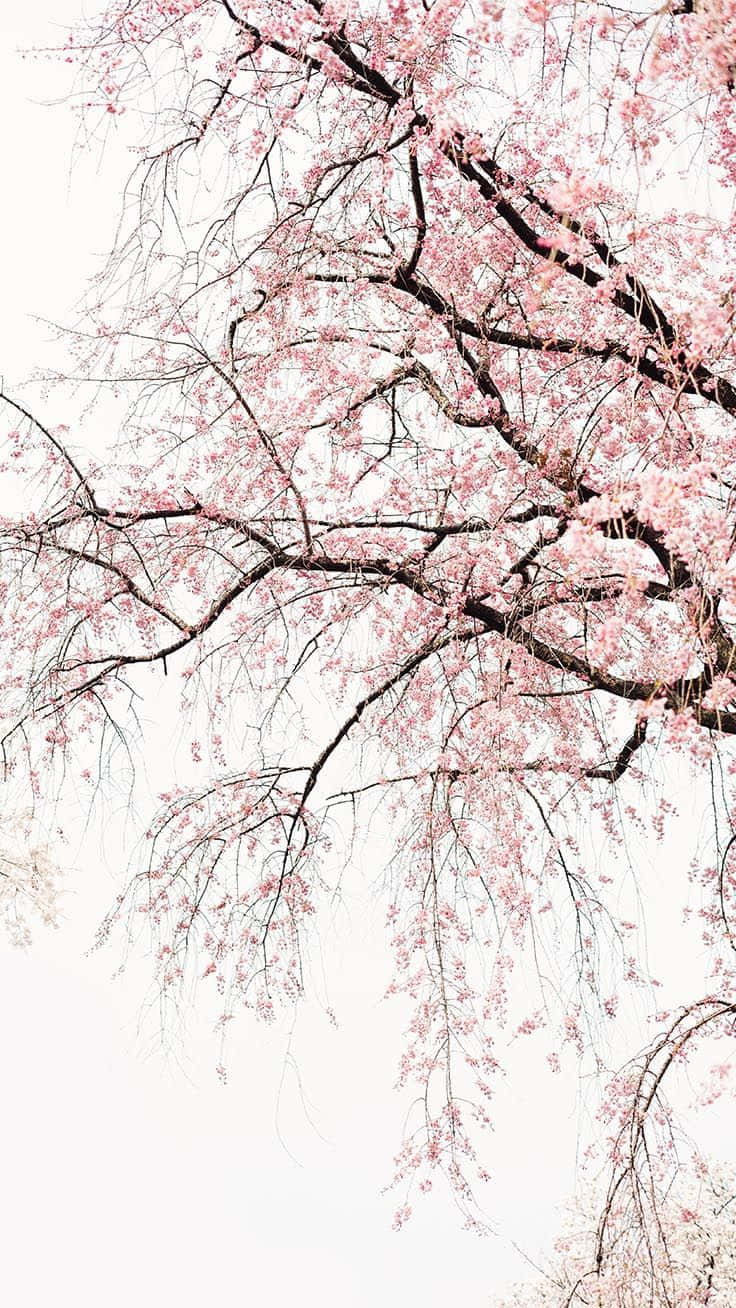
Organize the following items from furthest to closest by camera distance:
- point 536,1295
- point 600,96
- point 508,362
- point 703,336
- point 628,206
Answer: point 536,1295 → point 508,362 → point 628,206 → point 600,96 → point 703,336

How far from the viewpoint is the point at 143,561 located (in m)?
3.06

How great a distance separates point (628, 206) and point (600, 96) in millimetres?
362

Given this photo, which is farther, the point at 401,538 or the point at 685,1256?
the point at 685,1256

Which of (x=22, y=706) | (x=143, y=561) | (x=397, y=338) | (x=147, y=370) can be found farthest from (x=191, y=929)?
(x=397, y=338)

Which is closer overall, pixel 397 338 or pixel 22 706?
pixel 22 706

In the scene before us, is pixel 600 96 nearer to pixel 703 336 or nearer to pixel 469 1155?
pixel 703 336

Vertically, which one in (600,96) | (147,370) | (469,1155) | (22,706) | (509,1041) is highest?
(147,370)

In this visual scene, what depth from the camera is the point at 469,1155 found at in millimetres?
3098

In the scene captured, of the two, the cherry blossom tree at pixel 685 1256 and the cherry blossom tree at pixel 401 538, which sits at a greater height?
the cherry blossom tree at pixel 401 538

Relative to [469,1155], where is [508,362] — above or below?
above

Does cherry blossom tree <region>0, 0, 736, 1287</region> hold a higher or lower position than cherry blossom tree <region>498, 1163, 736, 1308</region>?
higher

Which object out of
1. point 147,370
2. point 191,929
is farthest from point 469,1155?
point 147,370

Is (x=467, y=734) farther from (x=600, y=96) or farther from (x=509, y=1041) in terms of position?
(x=600, y=96)

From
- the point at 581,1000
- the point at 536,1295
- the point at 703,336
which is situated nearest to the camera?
the point at 703,336
